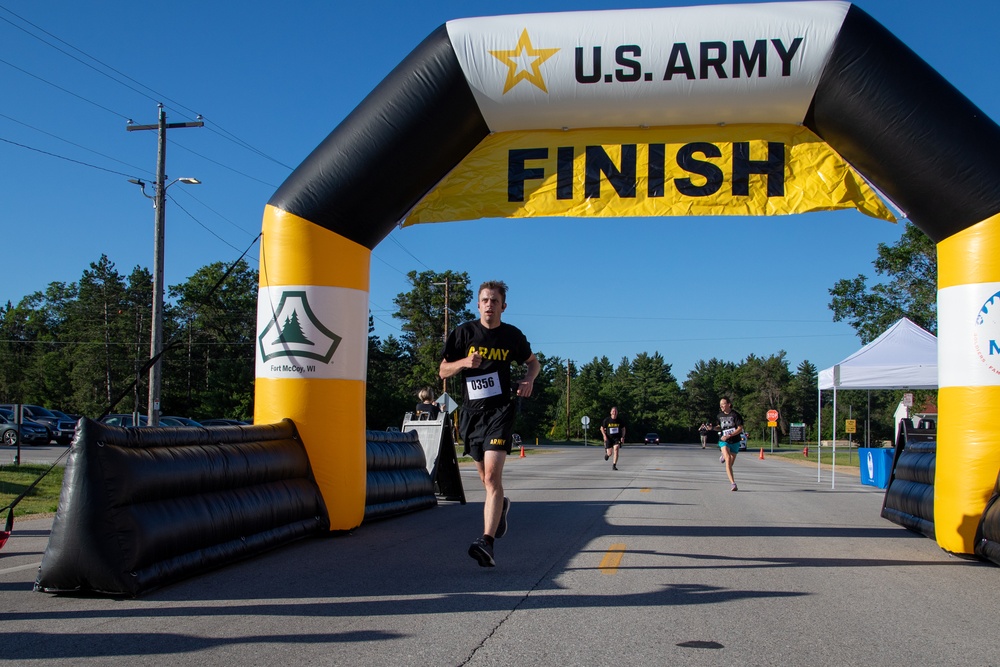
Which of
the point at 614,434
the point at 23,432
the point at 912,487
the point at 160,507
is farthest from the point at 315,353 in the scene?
the point at 23,432

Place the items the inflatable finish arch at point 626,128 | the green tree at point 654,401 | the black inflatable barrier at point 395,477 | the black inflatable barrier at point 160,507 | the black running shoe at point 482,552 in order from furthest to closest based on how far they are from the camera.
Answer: the green tree at point 654,401, the black inflatable barrier at point 395,477, the inflatable finish arch at point 626,128, the black running shoe at point 482,552, the black inflatable barrier at point 160,507

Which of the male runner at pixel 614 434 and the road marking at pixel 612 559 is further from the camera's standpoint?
the male runner at pixel 614 434

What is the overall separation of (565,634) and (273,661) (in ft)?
5.11

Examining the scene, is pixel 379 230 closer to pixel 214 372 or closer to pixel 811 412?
pixel 214 372

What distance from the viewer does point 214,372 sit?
209 feet

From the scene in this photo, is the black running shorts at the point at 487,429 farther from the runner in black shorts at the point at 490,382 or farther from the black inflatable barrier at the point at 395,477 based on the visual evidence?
the black inflatable barrier at the point at 395,477

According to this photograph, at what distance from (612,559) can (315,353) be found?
3.60m

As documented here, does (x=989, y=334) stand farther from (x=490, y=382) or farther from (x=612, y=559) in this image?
(x=490, y=382)

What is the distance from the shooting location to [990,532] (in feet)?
23.0

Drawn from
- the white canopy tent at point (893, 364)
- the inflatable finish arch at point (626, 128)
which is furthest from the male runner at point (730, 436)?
the inflatable finish arch at point (626, 128)

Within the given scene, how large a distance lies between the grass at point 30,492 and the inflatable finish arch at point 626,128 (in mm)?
4043

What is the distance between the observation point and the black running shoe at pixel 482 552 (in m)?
6.16

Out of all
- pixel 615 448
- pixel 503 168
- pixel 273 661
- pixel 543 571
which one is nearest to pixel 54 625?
pixel 273 661

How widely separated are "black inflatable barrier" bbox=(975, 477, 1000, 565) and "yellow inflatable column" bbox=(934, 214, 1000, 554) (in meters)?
0.08
